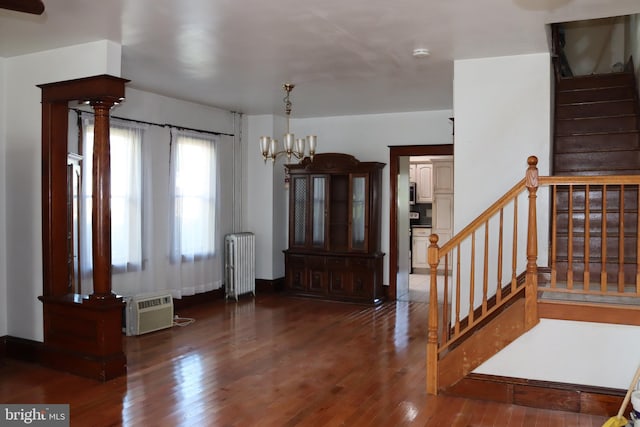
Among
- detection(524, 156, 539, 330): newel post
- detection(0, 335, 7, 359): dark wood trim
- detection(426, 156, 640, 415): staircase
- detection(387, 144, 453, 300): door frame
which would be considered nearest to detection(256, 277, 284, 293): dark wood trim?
detection(387, 144, 453, 300): door frame

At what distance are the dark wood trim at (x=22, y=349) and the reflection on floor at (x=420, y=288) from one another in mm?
4978

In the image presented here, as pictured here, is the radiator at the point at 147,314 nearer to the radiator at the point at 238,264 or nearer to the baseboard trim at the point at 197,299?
the baseboard trim at the point at 197,299

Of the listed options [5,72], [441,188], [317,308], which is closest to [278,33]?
[5,72]

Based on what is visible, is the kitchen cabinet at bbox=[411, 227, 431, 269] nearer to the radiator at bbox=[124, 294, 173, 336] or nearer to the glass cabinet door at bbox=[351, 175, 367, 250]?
the glass cabinet door at bbox=[351, 175, 367, 250]

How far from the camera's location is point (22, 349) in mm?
4926

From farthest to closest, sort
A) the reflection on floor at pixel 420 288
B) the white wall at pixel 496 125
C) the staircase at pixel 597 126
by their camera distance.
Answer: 1. the reflection on floor at pixel 420 288
2. the staircase at pixel 597 126
3. the white wall at pixel 496 125

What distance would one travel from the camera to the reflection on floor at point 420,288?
8078mm

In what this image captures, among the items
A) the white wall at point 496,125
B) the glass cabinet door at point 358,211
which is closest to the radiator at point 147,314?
the glass cabinet door at point 358,211

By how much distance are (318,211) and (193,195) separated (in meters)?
1.85

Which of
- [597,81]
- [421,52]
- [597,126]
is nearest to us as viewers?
[421,52]

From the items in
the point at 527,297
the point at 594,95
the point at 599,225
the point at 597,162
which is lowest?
the point at 527,297

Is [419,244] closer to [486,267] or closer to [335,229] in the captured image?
[335,229]

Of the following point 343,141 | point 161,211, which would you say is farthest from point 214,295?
point 343,141

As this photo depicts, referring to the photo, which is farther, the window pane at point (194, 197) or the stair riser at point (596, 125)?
the window pane at point (194, 197)
